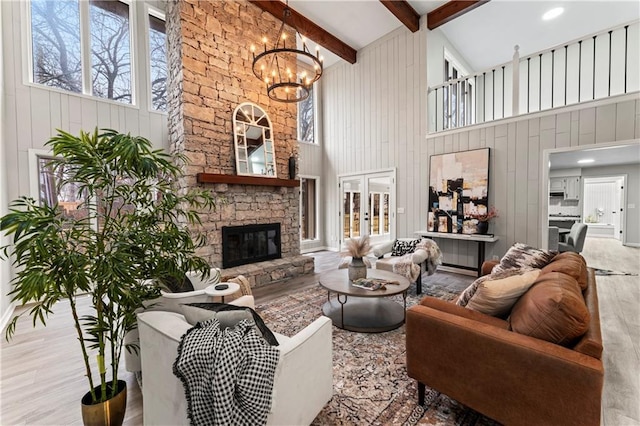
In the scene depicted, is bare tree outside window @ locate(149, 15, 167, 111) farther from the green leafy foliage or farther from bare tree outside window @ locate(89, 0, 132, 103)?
the green leafy foliage

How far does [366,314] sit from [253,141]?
342 cm

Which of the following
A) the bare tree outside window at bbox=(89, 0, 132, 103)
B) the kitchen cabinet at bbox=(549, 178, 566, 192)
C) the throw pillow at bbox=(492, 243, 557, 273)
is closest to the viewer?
the throw pillow at bbox=(492, 243, 557, 273)

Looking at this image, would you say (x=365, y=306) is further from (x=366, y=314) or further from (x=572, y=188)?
(x=572, y=188)

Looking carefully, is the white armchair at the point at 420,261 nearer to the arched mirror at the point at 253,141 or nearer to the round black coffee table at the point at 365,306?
the round black coffee table at the point at 365,306

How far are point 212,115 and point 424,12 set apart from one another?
448cm

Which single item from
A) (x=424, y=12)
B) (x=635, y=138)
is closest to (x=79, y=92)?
(x=424, y=12)

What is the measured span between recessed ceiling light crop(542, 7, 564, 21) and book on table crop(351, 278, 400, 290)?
621 cm

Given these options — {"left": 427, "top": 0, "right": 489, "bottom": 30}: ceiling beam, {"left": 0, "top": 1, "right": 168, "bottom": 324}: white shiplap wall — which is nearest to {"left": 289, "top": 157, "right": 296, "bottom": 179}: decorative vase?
{"left": 0, "top": 1, "right": 168, "bottom": 324}: white shiplap wall

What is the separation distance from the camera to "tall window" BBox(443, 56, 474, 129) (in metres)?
5.71

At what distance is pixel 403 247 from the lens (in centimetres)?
451

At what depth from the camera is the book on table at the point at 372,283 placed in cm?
278

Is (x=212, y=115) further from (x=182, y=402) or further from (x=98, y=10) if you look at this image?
(x=182, y=402)

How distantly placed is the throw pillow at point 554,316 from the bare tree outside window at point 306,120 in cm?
646

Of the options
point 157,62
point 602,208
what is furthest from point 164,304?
point 602,208
